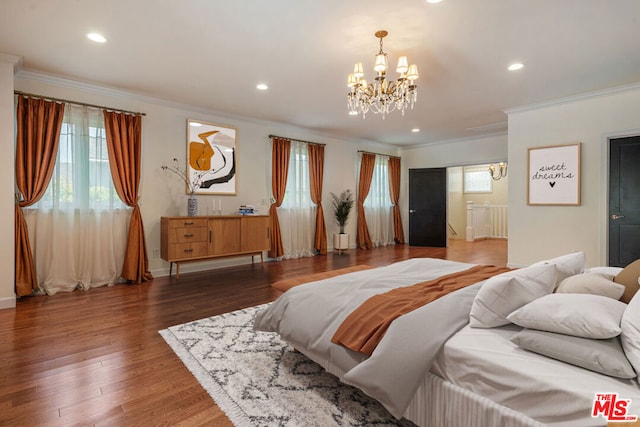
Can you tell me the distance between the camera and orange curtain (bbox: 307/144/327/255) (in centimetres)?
675

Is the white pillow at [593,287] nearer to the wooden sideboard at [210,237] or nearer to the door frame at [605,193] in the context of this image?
the door frame at [605,193]

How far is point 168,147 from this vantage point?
16.4 feet

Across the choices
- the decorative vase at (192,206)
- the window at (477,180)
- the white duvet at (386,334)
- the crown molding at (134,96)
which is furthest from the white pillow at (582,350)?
the window at (477,180)

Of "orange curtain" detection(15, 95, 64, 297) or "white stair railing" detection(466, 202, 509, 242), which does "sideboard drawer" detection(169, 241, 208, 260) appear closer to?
"orange curtain" detection(15, 95, 64, 297)

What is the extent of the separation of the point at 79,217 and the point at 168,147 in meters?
1.57

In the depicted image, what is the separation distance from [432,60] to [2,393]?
4470 mm

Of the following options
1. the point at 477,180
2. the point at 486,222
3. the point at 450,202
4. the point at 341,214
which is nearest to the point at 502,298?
the point at 341,214

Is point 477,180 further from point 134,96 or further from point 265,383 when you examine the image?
point 265,383

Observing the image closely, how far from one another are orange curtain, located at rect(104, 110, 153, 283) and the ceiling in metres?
0.48

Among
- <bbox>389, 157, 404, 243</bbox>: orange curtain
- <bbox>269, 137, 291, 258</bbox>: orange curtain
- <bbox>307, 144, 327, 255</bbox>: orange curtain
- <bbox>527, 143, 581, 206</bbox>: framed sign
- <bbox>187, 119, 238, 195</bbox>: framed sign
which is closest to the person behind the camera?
<bbox>527, 143, 581, 206</bbox>: framed sign

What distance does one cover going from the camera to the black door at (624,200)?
4.28 m

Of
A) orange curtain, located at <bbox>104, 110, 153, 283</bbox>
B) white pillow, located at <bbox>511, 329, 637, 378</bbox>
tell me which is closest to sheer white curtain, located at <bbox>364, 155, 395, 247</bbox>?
orange curtain, located at <bbox>104, 110, 153, 283</bbox>

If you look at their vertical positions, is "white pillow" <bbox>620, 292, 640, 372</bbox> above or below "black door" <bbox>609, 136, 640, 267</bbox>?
below

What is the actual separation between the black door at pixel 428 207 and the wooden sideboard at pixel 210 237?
15.0 feet
